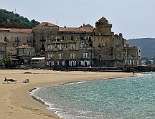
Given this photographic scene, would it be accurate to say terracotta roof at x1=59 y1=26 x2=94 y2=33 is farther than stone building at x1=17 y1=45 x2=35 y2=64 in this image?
Yes

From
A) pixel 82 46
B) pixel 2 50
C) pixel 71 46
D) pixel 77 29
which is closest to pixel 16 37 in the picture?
pixel 2 50

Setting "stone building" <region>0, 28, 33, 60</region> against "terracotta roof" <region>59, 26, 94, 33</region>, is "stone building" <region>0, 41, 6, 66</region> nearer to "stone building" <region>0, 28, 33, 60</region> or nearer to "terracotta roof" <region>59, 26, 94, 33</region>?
"stone building" <region>0, 28, 33, 60</region>

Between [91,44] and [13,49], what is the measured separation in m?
21.1

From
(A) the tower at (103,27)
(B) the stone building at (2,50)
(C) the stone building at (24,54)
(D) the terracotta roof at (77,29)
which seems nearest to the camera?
(B) the stone building at (2,50)

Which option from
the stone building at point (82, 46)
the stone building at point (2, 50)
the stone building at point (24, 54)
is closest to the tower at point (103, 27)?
the stone building at point (82, 46)

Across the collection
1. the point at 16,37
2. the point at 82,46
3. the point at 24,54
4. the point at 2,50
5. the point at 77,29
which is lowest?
the point at 24,54

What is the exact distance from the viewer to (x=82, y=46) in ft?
385

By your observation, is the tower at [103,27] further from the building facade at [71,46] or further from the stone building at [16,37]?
the stone building at [16,37]

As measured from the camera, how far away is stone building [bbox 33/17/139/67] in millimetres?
117500

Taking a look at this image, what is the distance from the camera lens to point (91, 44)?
12138 cm

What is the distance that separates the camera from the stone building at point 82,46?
118m

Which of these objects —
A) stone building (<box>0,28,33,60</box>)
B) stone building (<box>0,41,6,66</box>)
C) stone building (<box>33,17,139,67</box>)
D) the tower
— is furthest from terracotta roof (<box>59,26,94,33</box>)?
stone building (<box>0,41,6,66</box>)

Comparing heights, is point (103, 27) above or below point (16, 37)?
above

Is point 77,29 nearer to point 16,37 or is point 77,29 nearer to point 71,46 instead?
point 71,46
